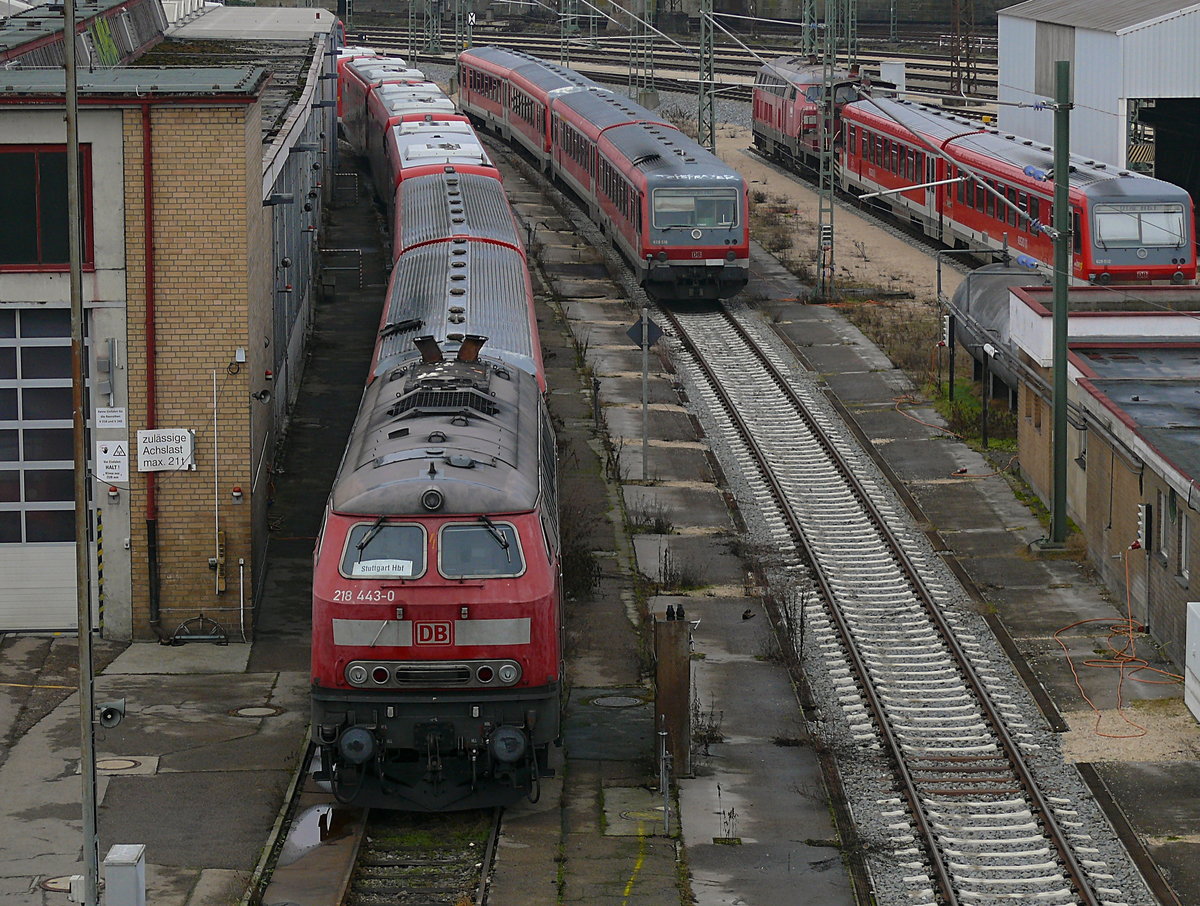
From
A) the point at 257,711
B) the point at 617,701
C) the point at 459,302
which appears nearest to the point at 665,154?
the point at 459,302

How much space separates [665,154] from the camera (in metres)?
36.0

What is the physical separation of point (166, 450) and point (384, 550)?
5546 mm

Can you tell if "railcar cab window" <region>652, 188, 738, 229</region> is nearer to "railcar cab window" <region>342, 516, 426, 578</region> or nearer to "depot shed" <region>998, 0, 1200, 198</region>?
"depot shed" <region>998, 0, 1200, 198</region>

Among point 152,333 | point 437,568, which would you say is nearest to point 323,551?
point 437,568

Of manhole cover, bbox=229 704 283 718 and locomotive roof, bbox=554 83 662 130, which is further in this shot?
locomotive roof, bbox=554 83 662 130

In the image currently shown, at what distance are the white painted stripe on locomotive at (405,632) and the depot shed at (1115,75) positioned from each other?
1250 inches

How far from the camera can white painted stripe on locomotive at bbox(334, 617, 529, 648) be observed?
45.9ft

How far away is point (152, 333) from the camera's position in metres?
18.8

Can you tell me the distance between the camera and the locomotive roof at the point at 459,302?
61.9 ft

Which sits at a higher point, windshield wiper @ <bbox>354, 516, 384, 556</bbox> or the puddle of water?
windshield wiper @ <bbox>354, 516, 384, 556</bbox>

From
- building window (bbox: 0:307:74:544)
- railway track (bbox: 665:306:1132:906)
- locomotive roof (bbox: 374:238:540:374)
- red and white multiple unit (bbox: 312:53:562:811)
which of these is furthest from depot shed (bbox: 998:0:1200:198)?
red and white multiple unit (bbox: 312:53:562:811)

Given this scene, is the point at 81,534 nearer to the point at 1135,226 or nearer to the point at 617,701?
the point at 617,701

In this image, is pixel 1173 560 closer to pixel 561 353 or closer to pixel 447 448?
pixel 447 448

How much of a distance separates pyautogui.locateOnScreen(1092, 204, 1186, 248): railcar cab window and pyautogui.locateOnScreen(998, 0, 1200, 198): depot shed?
397 inches
